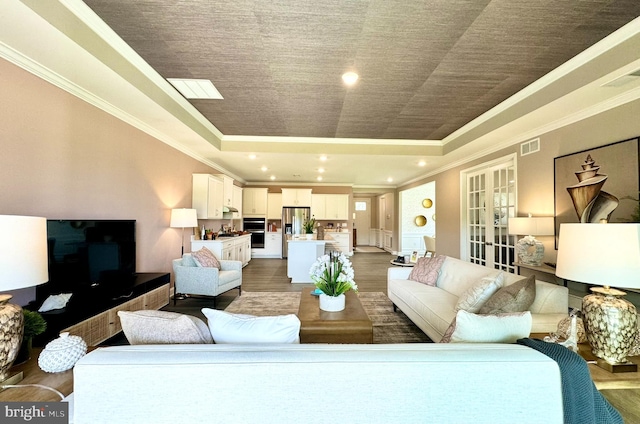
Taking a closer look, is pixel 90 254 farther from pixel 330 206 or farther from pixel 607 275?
pixel 330 206

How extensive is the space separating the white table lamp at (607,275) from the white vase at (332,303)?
5.28ft

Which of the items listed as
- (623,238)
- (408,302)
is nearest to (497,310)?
(623,238)

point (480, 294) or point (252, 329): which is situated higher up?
point (252, 329)

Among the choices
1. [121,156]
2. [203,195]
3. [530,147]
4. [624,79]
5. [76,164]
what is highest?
[624,79]

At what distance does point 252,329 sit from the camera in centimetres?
131

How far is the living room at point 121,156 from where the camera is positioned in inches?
87.1

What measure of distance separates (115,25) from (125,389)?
2.62m

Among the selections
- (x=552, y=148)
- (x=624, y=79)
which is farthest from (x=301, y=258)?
(x=624, y=79)

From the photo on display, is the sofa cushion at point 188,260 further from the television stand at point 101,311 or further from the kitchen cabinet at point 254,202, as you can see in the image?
the kitchen cabinet at point 254,202

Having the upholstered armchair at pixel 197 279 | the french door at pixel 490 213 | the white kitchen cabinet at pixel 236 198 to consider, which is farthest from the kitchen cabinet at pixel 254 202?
the french door at pixel 490 213

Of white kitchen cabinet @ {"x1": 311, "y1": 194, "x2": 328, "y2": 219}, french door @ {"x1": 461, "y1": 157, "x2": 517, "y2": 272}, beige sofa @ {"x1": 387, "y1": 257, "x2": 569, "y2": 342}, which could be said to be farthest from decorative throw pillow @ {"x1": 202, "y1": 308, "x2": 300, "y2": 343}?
white kitchen cabinet @ {"x1": 311, "y1": 194, "x2": 328, "y2": 219}

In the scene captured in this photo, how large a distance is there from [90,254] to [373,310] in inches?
135

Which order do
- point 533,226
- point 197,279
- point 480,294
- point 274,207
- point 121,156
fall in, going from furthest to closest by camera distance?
point 274,207, point 197,279, point 533,226, point 121,156, point 480,294

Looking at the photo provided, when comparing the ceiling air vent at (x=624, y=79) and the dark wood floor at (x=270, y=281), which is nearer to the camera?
the ceiling air vent at (x=624, y=79)
